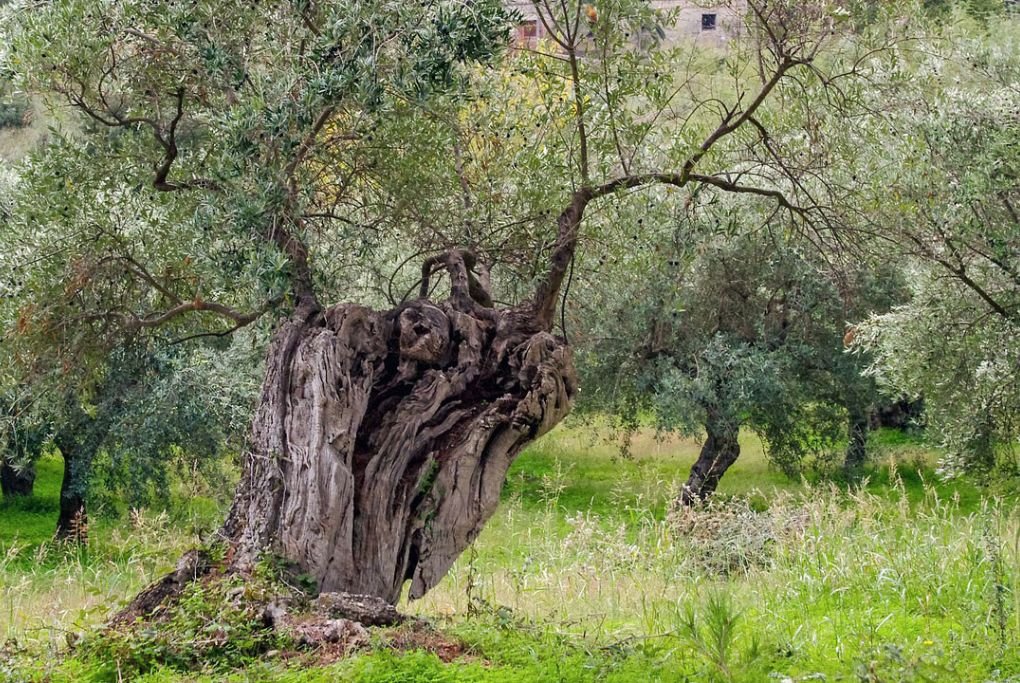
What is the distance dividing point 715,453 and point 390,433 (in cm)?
1529

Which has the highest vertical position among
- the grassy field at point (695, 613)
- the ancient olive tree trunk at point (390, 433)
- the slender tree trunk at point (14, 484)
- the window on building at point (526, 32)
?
the window on building at point (526, 32)

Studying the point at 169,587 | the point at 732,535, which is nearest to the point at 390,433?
the point at 169,587

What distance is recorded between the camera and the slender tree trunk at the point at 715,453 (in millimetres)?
19906

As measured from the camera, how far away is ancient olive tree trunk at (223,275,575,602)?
615 cm

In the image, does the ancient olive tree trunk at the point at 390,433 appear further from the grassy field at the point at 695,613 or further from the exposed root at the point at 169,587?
the grassy field at the point at 695,613

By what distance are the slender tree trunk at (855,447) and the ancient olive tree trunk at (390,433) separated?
55.5 feet

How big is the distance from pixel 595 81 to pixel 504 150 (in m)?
1.07

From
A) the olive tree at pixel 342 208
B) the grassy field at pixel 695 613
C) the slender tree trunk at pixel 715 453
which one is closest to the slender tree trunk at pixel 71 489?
the grassy field at pixel 695 613

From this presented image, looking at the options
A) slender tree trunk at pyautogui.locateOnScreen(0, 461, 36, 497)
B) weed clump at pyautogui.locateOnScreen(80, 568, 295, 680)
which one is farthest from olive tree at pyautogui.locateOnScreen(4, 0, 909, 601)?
slender tree trunk at pyautogui.locateOnScreen(0, 461, 36, 497)

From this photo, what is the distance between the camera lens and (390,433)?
6.69 metres

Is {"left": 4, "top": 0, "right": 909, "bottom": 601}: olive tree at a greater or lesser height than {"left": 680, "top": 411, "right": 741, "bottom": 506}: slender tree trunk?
greater

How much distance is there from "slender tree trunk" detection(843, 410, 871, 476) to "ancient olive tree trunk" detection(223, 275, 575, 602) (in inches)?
666

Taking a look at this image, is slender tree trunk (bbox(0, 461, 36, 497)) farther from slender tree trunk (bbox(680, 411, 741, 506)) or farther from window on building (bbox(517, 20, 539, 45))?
window on building (bbox(517, 20, 539, 45))

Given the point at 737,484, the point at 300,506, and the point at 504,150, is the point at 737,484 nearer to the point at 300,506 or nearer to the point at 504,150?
the point at 504,150
